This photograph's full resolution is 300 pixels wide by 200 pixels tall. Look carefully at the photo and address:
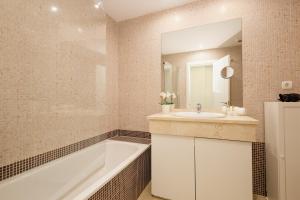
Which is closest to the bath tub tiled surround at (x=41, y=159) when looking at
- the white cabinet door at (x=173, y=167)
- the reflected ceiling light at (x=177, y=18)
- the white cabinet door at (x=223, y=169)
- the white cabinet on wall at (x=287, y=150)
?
the white cabinet door at (x=173, y=167)

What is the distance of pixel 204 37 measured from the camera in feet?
6.48

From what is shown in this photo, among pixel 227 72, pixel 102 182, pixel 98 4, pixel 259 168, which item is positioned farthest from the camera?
pixel 98 4

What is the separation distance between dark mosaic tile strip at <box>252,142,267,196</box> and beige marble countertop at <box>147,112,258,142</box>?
0.49 m

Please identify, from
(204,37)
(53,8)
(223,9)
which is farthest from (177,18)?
(53,8)

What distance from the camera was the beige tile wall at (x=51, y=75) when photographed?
1.17m

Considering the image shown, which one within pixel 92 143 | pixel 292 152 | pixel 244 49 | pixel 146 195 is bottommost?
pixel 146 195

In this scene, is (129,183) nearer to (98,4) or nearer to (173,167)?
(173,167)

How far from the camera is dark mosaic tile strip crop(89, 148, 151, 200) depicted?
112 cm

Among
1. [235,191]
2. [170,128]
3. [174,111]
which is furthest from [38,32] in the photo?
[235,191]

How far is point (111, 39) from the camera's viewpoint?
2.32m

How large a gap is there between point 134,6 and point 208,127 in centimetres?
184

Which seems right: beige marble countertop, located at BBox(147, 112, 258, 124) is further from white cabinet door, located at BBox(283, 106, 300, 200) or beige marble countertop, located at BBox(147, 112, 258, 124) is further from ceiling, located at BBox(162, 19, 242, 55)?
ceiling, located at BBox(162, 19, 242, 55)

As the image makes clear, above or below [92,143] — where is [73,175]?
below

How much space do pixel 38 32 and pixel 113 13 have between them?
47.5 inches
